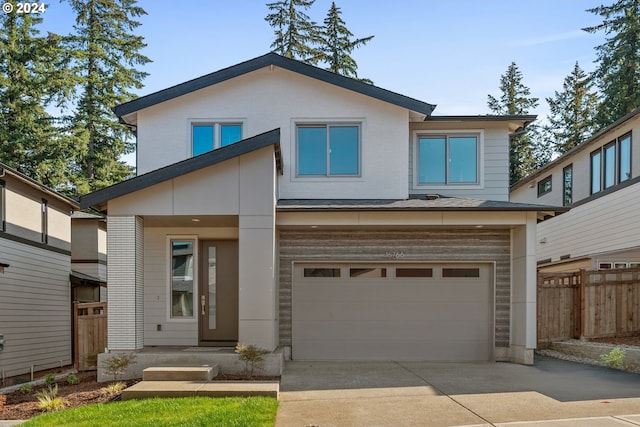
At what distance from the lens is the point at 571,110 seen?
121 feet

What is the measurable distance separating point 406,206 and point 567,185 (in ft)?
32.3

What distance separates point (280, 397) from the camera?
25.2ft

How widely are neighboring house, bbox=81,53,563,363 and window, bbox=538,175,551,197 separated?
7518mm

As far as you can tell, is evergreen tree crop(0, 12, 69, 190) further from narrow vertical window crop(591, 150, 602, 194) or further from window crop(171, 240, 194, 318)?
narrow vertical window crop(591, 150, 602, 194)

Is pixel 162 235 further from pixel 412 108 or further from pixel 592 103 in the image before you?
pixel 592 103

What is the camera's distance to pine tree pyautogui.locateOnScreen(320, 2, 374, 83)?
1165 inches

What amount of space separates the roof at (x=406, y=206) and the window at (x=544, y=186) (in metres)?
8.97

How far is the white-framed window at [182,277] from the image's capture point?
10992mm

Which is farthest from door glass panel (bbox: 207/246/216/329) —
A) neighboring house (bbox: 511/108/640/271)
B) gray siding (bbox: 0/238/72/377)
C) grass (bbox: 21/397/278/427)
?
neighboring house (bbox: 511/108/640/271)

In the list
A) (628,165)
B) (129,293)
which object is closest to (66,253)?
(129,293)

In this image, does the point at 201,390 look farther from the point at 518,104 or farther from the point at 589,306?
the point at 518,104

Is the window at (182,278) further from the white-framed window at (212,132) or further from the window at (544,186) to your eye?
the window at (544,186)

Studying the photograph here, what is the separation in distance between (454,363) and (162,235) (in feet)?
22.6

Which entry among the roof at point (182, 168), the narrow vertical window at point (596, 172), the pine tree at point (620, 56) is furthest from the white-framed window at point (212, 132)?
the pine tree at point (620, 56)
